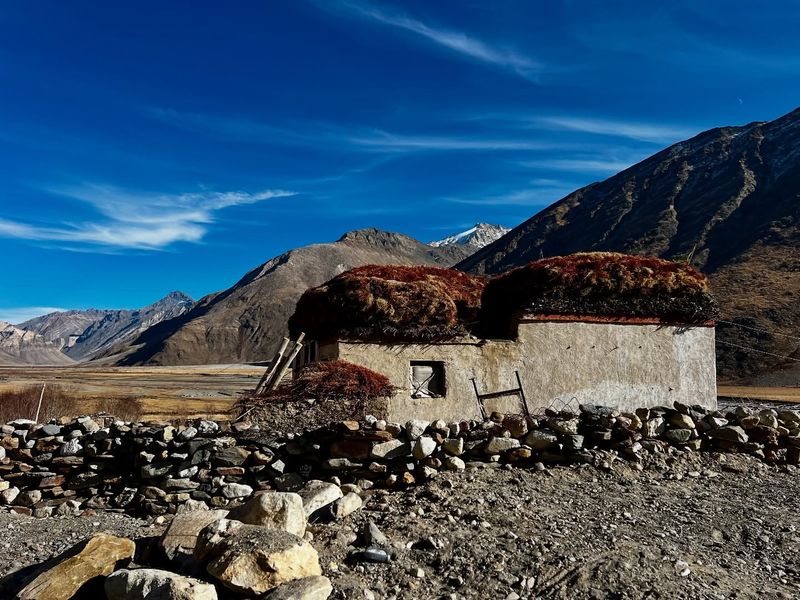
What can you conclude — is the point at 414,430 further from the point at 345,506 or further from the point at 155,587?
the point at 155,587

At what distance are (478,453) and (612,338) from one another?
7345 millimetres

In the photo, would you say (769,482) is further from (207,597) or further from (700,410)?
(207,597)

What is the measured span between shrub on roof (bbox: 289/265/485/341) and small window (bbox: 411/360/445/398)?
2.07ft

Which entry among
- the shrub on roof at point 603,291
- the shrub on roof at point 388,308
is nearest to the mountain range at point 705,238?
the shrub on roof at point 603,291

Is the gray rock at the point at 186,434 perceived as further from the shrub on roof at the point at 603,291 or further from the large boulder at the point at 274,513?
the shrub on roof at the point at 603,291

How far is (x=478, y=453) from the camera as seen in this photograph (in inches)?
369

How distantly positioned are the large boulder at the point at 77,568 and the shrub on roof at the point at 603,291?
10550mm

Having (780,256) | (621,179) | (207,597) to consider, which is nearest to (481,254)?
(621,179)

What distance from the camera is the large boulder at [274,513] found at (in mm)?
6570

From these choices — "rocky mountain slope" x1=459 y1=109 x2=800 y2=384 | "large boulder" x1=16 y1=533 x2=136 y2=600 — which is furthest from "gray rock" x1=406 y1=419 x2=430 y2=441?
"rocky mountain slope" x1=459 y1=109 x2=800 y2=384

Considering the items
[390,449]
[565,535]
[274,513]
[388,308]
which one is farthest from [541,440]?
[388,308]

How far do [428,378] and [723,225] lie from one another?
395ft

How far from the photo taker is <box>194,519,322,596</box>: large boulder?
17.6 feet

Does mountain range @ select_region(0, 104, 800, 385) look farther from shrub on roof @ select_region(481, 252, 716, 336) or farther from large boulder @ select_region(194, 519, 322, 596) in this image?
large boulder @ select_region(194, 519, 322, 596)
